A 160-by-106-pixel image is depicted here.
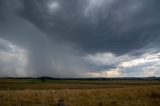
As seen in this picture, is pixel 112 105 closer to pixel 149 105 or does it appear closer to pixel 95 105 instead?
pixel 95 105

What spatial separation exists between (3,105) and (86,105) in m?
7.15

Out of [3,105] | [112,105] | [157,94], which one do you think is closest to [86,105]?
[112,105]

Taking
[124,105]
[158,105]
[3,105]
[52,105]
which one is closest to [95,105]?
[124,105]

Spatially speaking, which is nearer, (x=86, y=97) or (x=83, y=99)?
(x=83, y=99)

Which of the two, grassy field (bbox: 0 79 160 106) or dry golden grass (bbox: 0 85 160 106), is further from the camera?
grassy field (bbox: 0 79 160 106)

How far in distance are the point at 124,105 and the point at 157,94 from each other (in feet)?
33.8

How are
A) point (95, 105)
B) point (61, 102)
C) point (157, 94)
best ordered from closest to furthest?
point (61, 102) → point (95, 105) → point (157, 94)

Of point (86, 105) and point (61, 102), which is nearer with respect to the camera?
point (61, 102)

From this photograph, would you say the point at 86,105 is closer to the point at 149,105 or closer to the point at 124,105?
the point at 124,105

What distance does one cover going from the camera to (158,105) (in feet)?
54.3

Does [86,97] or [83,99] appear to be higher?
[86,97]

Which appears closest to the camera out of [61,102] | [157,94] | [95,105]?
[61,102]

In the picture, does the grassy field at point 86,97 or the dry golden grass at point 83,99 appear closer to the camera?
the dry golden grass at point 83,99

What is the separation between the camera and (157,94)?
25734 millimetres
